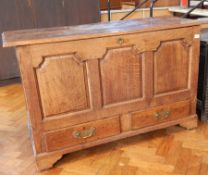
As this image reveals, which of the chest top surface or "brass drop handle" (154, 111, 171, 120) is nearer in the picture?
the chest top surface

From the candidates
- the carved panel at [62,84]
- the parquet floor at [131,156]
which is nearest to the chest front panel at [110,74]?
the carved panel at [62,84]

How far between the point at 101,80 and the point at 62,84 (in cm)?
24

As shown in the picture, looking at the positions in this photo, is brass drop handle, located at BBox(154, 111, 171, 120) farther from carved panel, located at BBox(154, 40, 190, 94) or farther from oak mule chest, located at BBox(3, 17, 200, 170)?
carved panel, located at BBox(154, 40, 190, 94)

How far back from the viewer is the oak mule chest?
146 centimetres

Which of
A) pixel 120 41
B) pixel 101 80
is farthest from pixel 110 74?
pixel 120 41

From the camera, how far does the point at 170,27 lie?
1.61m

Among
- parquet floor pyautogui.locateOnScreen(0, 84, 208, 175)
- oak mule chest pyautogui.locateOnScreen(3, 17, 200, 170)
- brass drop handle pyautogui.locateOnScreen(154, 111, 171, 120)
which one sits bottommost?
parquet floor pyautogui.locateOnScreen(0, 84, 208, 175)

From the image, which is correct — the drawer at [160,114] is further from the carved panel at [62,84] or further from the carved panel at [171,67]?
the carved panel at [62,84]

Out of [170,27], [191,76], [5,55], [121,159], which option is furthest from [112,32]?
[5,55]

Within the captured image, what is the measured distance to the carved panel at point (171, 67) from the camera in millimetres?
1672

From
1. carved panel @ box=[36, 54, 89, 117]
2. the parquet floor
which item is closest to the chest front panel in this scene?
carved panel @ box=[36, 54, 89, 117]

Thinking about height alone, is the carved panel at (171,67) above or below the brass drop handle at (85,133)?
above

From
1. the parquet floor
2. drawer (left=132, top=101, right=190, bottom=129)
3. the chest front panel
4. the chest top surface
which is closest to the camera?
the chest top surface

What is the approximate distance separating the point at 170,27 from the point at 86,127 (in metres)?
0.82
